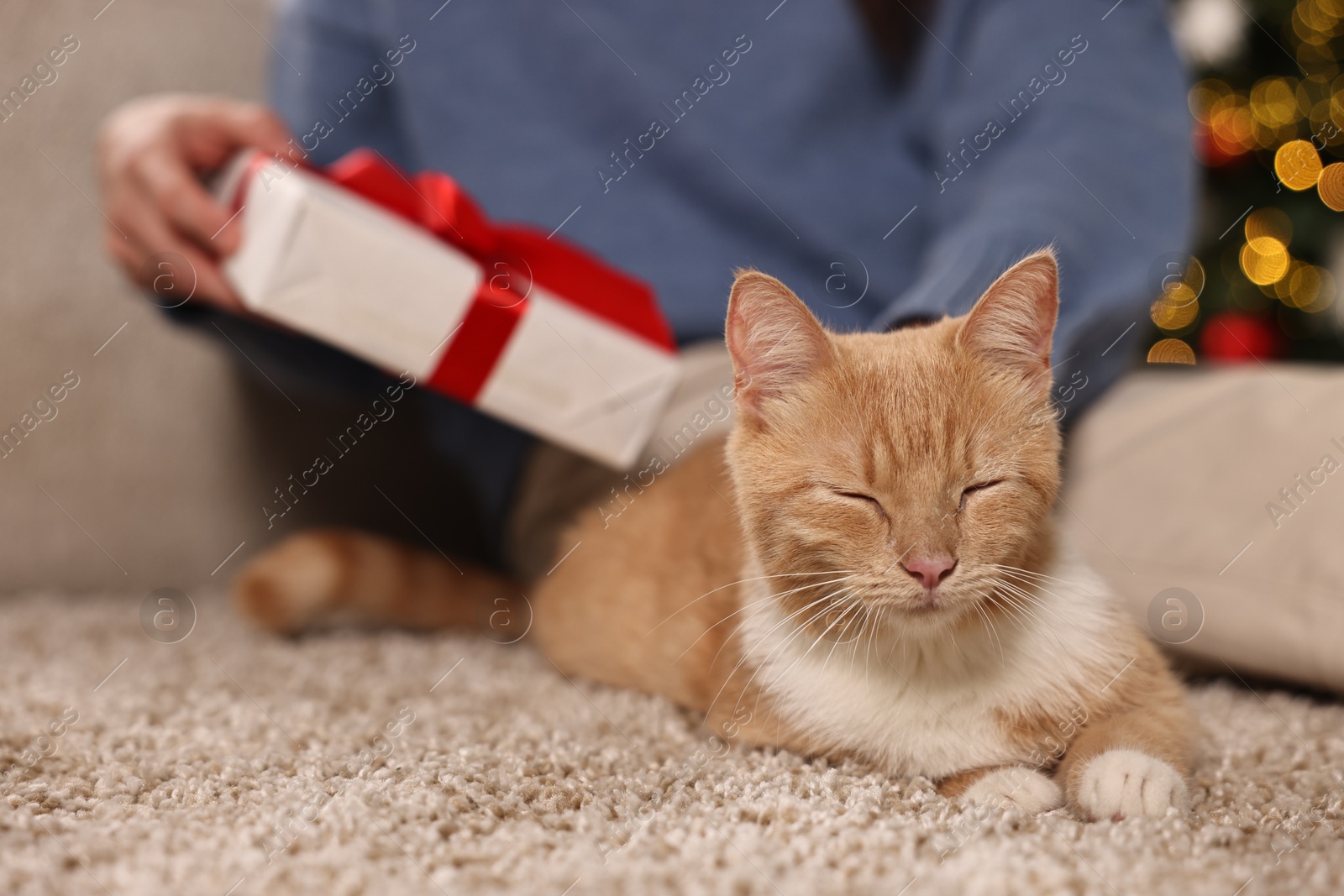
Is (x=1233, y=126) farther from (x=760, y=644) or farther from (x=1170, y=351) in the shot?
(x=760, y=644)

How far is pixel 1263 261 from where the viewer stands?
2.65 meters

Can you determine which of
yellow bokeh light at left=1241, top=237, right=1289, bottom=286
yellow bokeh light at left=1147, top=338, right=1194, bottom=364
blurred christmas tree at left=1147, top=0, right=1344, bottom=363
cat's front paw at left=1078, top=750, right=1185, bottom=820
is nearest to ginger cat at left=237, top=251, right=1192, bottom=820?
cat's front paw at left=1078, top=750, right=1185, bottom=820

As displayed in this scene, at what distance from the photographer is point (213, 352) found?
6.51 ft

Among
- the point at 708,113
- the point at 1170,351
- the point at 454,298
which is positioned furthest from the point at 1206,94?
the point at 454,298

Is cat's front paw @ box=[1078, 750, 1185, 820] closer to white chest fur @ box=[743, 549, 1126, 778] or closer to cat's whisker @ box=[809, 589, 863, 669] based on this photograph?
white chest fur @ box=[743, 549, 1126, 778]

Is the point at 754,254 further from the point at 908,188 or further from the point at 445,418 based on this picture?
the point at 445,418

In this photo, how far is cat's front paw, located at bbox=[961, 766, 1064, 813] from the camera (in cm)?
88

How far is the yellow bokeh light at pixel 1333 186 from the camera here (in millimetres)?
2555

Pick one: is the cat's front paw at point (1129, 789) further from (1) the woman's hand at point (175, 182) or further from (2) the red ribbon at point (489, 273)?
(1) the woman's hand at point (175, 182)

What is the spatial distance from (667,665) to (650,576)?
156 mm

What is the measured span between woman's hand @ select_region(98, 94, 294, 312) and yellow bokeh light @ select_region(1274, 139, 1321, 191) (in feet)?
8.36

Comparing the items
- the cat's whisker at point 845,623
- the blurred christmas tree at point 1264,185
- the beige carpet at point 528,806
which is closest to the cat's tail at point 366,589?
the beige carpet at point 528,806

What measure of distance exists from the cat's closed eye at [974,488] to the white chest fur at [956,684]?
15 cm

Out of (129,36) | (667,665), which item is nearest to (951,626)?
(667,665)
